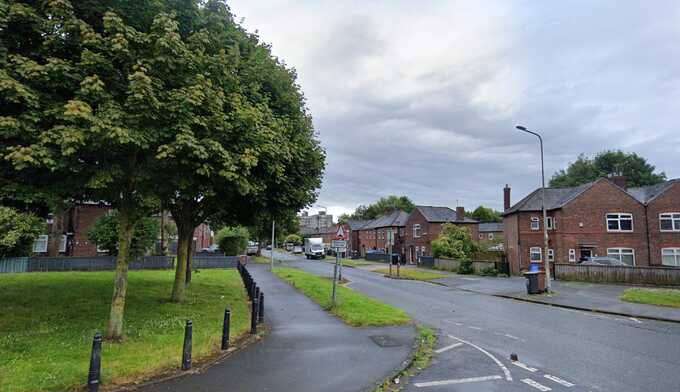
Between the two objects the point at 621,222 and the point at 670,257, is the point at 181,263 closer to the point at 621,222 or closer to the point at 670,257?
the point at 621,222

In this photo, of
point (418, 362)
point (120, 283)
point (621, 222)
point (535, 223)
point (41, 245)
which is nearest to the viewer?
point (418, 362)

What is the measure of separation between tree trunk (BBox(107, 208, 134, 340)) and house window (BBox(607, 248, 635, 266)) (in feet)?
120

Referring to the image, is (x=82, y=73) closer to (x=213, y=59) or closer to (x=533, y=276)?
(x=213, y=59)

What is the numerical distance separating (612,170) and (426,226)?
42.9m

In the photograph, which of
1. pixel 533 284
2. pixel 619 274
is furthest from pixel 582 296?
pixel 619 274

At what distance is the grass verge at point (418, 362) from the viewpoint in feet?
22.8

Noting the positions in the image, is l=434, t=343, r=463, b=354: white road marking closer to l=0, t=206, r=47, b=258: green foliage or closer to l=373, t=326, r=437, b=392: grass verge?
l=373, t=326, r=437, b=392: grass verge

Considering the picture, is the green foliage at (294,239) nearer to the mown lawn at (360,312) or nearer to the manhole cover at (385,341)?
the mown lawn at (360,312)

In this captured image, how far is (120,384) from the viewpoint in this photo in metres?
6.59

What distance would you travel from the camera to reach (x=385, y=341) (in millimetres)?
10008

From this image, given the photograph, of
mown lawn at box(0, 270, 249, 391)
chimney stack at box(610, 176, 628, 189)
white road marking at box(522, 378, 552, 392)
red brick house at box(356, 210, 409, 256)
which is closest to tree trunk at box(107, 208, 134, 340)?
mown lawn at box(0, 270, 249, 391)

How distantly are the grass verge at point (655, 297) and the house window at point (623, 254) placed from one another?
45.4ft

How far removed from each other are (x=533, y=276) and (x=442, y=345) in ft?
46.8

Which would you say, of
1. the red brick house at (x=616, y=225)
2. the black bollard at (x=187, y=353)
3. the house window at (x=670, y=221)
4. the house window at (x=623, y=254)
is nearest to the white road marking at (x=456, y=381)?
the black bollard at (x=187, y=353)
